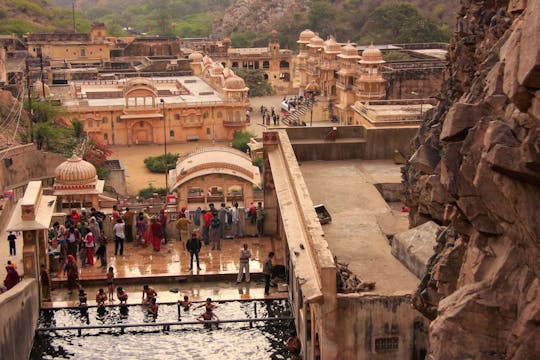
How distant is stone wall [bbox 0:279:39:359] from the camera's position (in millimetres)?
Result: 13375

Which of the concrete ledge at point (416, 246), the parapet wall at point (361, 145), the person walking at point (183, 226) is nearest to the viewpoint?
the concrete ledge at point (416, 246)

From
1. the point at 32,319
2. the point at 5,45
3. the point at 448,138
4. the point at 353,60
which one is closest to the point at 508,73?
the point at 448,138

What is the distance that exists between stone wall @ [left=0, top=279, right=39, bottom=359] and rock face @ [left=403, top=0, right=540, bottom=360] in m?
7.09

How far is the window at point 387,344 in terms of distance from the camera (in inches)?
478

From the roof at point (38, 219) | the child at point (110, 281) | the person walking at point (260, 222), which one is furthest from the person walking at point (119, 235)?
the person walking at point (260, 222)

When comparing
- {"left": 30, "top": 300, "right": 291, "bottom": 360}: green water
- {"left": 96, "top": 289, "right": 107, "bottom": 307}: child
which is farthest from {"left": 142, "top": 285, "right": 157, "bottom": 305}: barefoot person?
{"left": 96, "top": 289, "right": 107, "bottom": 307}: child

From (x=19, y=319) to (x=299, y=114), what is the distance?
33456 mm

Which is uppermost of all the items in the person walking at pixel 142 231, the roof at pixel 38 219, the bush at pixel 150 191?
the roof at pixel 38 219

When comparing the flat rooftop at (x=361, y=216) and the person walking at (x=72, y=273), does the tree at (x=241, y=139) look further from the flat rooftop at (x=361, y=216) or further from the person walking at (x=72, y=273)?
the person walking at (x=72, y=273)

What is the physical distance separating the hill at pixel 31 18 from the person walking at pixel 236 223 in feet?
171

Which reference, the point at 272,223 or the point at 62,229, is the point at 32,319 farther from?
the point at 272,223

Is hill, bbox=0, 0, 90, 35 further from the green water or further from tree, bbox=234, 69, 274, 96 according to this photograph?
the green water

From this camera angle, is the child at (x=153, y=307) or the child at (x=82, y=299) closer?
the child at (x=153, y=307)

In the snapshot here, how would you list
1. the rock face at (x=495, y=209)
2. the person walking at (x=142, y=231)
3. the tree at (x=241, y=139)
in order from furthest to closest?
1. the tree at (x=241, y=139)
2. the person walking at (x=142, y=231)
3. the rock face at (x=495, y=209)
